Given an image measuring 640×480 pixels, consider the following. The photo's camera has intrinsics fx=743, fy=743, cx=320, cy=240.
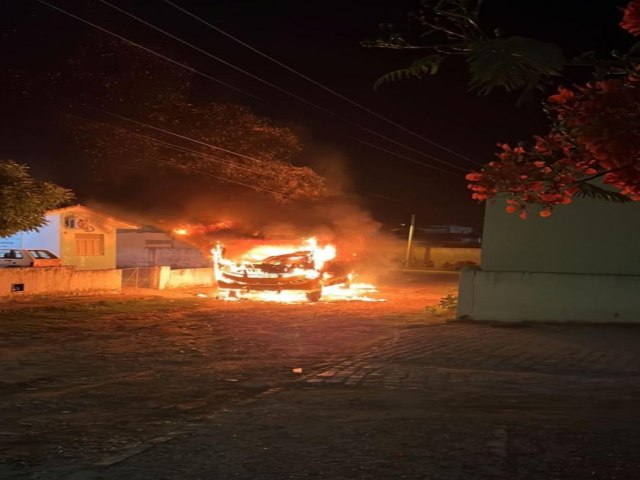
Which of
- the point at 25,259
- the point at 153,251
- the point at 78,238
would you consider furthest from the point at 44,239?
the point at 153,251

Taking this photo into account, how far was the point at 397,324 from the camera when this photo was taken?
1463cm

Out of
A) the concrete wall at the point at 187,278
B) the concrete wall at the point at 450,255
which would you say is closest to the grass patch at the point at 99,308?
the concrete wall at the point at 187,278

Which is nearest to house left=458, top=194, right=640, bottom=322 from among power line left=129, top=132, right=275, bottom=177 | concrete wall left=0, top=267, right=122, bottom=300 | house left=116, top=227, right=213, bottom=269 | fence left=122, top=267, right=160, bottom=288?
concrete wall left=0, top=267, right=122, bottom=300

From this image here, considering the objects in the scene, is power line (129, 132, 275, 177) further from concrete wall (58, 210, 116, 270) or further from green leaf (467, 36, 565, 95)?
green leaf (467, 36, 565, 95)

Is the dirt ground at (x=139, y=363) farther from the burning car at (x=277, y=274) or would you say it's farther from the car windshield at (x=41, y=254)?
the car windshield at (x=41, y=254)

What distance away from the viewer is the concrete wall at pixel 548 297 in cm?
1377

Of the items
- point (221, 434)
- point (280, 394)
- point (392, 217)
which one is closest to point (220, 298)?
point (280, 394)

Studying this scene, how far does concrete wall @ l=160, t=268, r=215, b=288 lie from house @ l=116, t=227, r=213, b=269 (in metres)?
5.76

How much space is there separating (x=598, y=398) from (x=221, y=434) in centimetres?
405

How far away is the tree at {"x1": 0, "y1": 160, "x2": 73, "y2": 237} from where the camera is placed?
17109mm

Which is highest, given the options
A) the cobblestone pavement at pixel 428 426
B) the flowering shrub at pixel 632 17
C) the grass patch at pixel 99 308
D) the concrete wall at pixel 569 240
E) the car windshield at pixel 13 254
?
the flowering shrub at pixel 632 17

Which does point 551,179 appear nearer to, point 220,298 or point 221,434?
point 221,434

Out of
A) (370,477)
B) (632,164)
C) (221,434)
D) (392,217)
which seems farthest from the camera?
(392,217)

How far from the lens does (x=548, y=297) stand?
14109 mm
